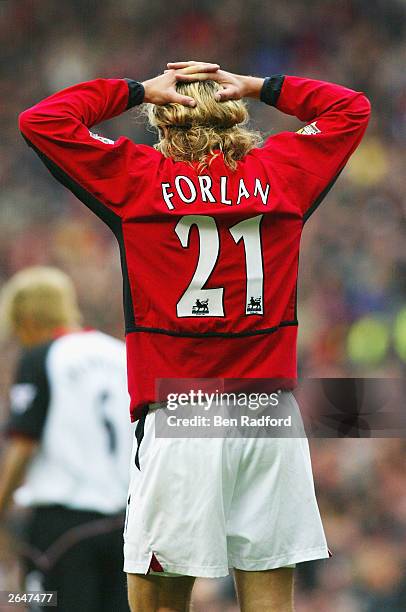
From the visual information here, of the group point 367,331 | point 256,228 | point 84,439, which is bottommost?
point 367,331

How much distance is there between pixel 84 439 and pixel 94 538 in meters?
0.40

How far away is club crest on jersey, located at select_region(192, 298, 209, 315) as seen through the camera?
2.70 metres

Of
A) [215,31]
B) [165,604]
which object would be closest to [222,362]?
[165,604]

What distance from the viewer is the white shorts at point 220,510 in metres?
2.59

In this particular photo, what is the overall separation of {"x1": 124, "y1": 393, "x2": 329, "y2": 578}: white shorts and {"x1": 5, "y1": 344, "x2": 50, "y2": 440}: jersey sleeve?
6.14 ft

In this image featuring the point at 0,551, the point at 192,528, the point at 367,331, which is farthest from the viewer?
the point at 367,331

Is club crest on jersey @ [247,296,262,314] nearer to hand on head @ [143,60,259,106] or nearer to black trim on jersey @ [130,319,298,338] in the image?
black trim on jersey @ [130,319,298,338]

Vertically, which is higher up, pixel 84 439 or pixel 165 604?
pixel 165 604

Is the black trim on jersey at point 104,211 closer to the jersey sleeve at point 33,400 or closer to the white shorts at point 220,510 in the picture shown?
the white shorts at point 220,510

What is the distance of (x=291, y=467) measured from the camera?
8.73ft

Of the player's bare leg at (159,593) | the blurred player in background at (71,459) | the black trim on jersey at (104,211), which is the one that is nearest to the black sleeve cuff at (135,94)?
the black trim on jersey at (104,211)

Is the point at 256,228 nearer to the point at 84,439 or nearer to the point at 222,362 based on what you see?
the point at 222,362

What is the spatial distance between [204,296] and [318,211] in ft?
21.0

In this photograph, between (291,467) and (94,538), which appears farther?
(94,538)
